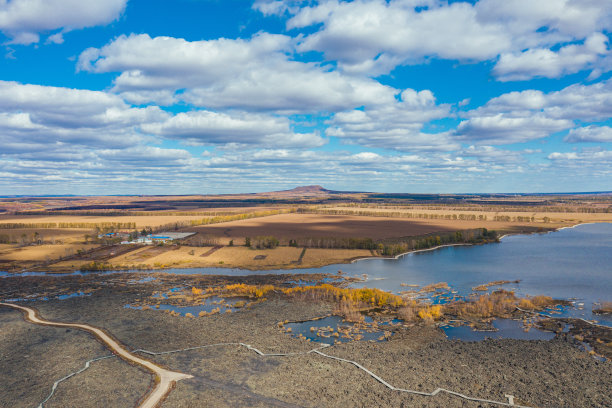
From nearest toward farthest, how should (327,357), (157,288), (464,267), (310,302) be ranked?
(327,357) < (310,302) < (157,288) < (464,267)

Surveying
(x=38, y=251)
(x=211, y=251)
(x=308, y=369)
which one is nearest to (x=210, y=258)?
(x=211, y=251)

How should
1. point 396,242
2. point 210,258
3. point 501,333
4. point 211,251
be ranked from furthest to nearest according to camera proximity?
point 396,242, point 211,251, point 210,258, point 501,333

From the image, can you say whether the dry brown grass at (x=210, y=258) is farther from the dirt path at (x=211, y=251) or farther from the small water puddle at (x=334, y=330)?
the small water puddle at (x=334, y=330)

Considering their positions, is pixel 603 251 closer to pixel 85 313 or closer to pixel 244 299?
pixel 244 299

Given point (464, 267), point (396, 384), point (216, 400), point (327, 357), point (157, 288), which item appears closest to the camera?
point (216, 400)

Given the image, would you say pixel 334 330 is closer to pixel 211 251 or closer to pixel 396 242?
pixel 211 251

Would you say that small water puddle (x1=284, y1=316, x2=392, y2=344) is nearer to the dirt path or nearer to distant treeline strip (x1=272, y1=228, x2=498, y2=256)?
distant treeline strip (x1=272, y1=228, x2=498, y2=256)

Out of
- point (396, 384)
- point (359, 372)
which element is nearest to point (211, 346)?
point (359, 372)
